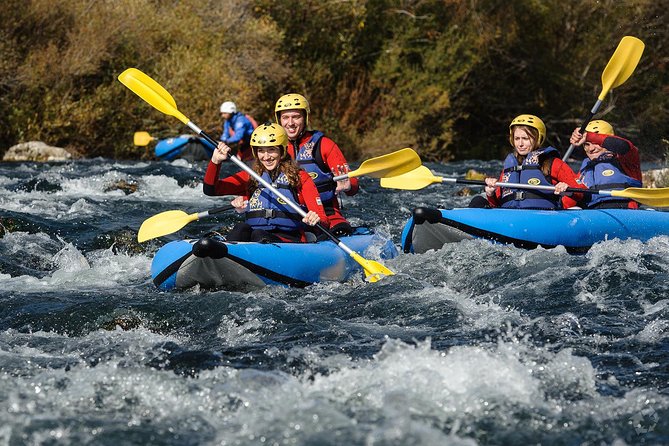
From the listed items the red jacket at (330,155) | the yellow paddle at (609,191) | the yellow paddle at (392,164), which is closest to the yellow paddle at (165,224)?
the red jacket at (330,155)

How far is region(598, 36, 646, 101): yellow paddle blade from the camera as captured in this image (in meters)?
10.3

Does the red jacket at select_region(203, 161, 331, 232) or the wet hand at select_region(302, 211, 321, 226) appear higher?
the red jacket at select_region(203, 161, 331, 232)

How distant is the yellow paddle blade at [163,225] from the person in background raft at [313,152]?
104cm

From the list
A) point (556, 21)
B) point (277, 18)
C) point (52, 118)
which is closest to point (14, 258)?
point (52, 118)

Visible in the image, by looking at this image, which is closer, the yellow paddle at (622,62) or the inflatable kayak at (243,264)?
the inflatable kayak at (243,264)

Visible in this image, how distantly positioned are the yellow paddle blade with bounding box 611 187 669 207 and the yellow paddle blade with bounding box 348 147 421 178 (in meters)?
1.73

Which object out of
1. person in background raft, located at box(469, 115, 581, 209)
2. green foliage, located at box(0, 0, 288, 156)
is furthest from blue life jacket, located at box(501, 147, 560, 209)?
green foliage, located at box(0, 0, 288, 156)

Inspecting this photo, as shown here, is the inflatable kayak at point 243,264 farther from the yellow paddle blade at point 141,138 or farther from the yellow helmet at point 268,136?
the yellow paddle blade at point 141,138


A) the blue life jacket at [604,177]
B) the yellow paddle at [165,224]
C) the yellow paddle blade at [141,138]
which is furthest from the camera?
the yellow paddle blade at [141,138]

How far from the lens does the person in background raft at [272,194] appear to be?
7.08 meters

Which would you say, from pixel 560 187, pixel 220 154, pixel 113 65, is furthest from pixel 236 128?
pixel 220 154

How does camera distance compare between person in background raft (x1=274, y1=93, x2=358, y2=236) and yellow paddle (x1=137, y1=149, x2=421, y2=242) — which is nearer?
yellow paddle (x1=137, y1=149, x2=421, y2=242)

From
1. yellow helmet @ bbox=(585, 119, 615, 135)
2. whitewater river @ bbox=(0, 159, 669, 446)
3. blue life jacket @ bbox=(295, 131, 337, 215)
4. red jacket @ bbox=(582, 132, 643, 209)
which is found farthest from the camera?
yellow helmet @ bbox=(585, 119, 615, 135)

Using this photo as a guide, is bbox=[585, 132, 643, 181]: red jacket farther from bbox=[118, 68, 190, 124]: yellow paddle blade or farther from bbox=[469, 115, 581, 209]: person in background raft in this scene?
bbox=[118, 68, 190, 124]: yellow paddle blade
